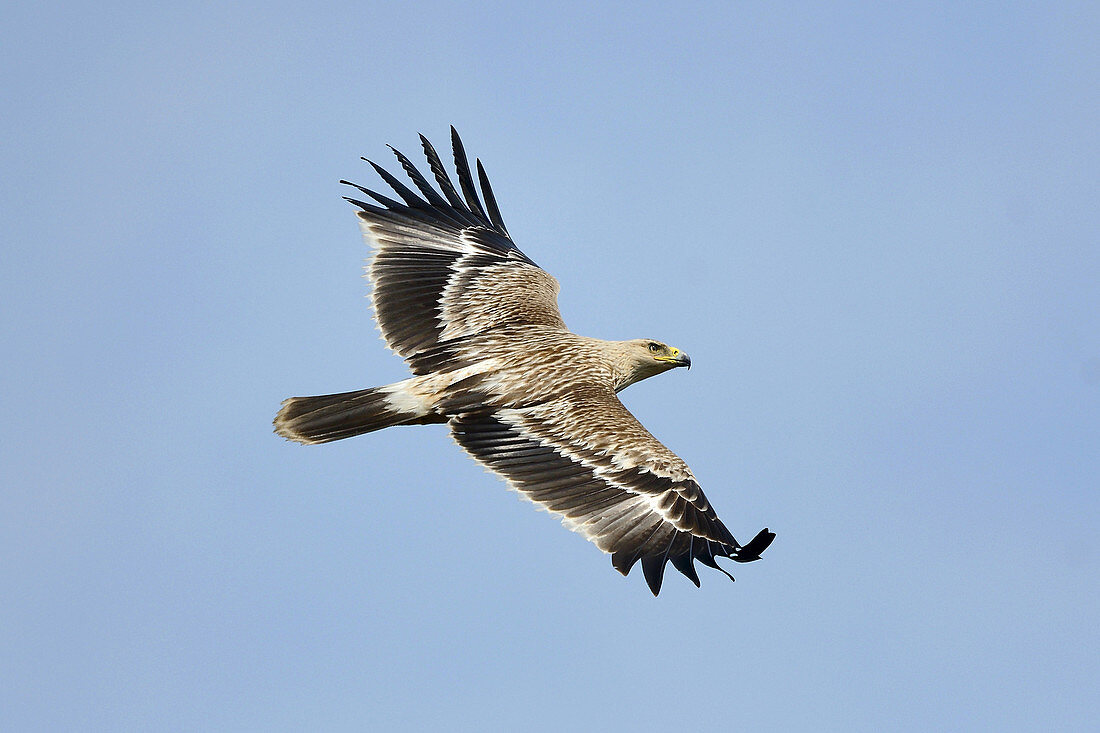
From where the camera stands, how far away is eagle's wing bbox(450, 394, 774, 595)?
9438 mm

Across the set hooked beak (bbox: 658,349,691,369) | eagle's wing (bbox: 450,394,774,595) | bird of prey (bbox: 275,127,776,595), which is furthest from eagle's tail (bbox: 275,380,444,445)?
hooked beak (bbox: 658,349,691,369)

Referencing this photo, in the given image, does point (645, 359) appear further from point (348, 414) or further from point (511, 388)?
point (348, 414)

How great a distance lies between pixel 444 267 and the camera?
12500 millimetres

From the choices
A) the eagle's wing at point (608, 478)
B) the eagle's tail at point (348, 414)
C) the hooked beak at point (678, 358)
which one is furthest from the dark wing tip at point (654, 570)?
the hooked beak at point (678, 358)

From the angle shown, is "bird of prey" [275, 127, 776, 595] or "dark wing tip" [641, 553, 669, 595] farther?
"bird of prey" [275, 127, 776, 595]

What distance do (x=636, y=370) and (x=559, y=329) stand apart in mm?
805

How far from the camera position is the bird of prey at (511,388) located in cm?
969

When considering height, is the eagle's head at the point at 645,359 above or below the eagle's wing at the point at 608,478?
above

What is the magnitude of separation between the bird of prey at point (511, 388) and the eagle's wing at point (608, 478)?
0.4 inches

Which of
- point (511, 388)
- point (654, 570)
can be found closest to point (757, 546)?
point (654, 570)

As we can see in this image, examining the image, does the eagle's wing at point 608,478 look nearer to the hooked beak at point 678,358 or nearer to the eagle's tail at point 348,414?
the eagle's tail at point 348,414

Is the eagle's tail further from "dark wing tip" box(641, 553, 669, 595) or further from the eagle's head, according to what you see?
"dark wing tip" box(641, 553, 669, 595)

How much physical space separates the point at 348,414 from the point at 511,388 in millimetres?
1359

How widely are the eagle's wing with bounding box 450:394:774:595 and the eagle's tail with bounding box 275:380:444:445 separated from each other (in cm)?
38
